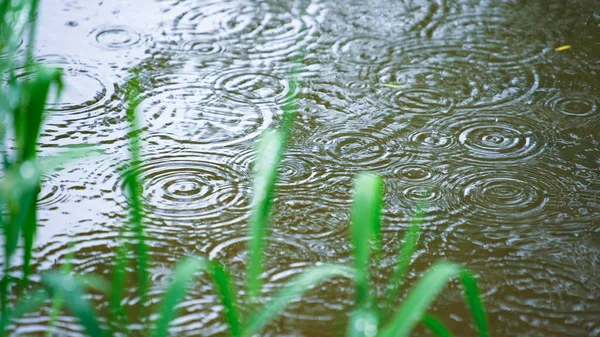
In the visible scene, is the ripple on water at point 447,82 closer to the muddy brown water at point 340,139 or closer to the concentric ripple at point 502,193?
the muddy brown water at point 340,139

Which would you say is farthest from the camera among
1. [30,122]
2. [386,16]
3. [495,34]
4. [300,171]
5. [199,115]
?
[386,16]

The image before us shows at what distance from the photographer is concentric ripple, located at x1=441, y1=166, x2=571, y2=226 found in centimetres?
225

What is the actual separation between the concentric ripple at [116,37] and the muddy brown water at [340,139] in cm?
1

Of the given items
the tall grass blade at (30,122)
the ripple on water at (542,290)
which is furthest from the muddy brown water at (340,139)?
the tall grass blade at (30,122)

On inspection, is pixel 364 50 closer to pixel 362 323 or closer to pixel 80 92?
pixel 80 92

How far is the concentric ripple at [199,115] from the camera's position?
2.59 meters

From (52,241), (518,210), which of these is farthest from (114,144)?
(518,210)

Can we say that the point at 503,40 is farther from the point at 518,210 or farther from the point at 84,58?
the point at 84,58

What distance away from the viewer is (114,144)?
2514 millimetres

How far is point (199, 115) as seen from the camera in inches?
107

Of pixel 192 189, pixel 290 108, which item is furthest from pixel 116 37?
pixel 290 108

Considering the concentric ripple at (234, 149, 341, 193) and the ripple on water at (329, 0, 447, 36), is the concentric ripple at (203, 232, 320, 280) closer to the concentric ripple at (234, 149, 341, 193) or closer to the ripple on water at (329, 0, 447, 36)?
the concentric ripple at (234, 149, 341, 193)

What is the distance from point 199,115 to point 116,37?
0.74m

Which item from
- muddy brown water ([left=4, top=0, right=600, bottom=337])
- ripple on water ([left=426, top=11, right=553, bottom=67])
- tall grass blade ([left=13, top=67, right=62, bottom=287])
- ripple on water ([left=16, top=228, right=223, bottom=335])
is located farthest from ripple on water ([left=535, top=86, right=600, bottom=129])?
tall grass blade ([left=13, top=67, right=62, bottom=287])
